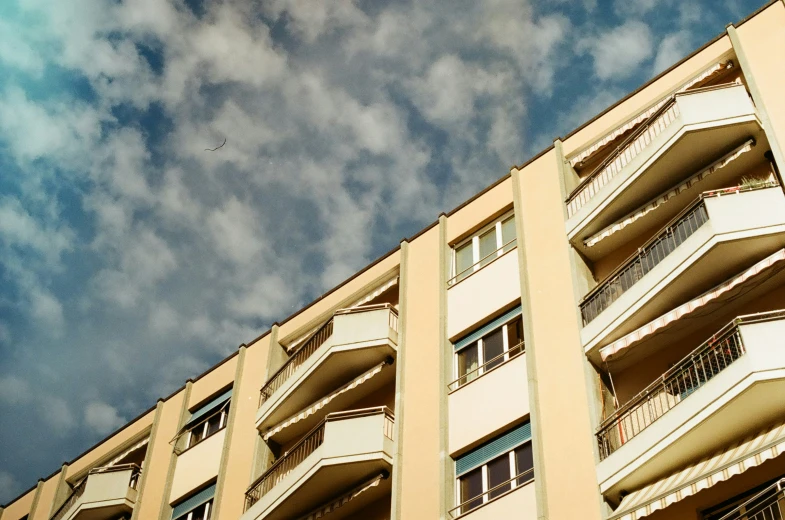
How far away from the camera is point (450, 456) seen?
2000 cm

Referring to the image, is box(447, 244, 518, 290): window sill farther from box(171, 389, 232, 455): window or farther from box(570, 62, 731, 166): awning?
box(171, 389, 232, 455): window

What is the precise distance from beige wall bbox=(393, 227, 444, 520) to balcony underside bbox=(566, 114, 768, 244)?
4.12 m

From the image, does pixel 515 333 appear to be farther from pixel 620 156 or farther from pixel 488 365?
pixel 620 156

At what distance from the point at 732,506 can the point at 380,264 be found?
13196 millimetres

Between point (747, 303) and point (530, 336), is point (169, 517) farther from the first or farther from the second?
point (747, 303)

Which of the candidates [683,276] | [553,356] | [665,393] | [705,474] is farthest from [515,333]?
[705,474]

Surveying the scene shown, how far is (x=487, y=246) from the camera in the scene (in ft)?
78.7

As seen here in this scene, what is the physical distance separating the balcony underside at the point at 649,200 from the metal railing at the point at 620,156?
85 cm

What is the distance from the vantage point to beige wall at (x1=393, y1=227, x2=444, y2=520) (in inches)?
782

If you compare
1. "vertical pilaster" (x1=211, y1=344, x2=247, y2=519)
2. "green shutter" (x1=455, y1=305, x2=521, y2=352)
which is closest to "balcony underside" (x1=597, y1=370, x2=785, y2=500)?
"green shutter" (x1=455, y1=305, x2=521, y2=352)

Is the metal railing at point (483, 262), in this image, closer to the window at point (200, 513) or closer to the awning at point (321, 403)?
the awning at point (321, 403)

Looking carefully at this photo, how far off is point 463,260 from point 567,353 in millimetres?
5619

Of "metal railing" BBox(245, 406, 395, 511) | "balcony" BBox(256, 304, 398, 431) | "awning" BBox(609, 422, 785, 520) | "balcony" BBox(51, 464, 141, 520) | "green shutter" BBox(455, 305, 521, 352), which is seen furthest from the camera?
"balcony" BBox(51, 464, 141, 520)

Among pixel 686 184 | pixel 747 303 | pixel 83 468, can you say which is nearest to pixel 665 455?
pixel 747 303
